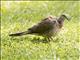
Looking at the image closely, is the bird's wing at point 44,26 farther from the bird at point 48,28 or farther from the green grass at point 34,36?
the green grass at point 34,36

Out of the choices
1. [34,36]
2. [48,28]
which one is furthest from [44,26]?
[34,36]

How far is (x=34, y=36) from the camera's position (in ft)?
31.8

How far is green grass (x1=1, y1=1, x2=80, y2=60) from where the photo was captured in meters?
8.27

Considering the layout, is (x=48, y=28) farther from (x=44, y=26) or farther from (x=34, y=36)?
(x=34, y=36)

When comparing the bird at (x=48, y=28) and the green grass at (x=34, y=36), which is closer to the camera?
the green grass at (x=34, y=36)

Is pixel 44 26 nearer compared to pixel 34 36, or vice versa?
pixel 44 26

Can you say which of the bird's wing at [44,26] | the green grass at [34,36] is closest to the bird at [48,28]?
the bird's wing at [44,26]

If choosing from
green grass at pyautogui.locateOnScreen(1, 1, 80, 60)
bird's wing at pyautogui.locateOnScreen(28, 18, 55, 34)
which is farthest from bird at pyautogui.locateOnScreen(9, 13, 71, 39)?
green grass at pyautogui.locateOnScreen(1, 1, 80, 60)

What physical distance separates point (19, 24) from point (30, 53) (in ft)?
9.31

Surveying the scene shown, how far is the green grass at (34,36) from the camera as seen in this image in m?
8.27

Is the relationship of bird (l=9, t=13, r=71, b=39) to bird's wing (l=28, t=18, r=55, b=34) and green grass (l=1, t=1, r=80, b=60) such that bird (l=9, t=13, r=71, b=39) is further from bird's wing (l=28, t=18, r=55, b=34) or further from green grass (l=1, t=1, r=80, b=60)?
green grass (l=1, t=1, r=80, b=60)

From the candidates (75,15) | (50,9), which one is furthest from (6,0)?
(75,15)

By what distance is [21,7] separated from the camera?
44.9 feet

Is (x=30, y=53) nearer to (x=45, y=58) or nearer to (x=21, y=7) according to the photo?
(x=45, y=58)
